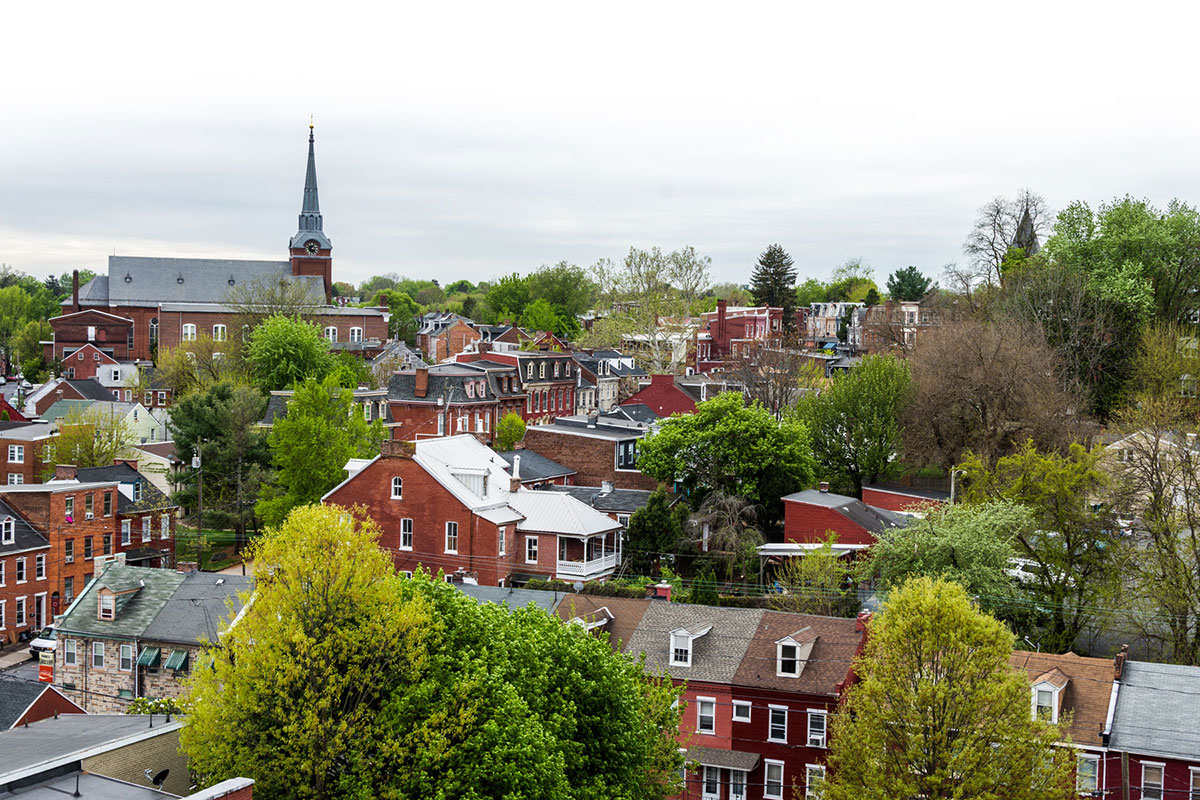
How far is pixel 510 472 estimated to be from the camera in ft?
200

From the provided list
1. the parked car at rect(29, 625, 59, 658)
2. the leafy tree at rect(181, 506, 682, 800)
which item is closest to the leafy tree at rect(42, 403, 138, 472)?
the parked car at rect(29, 625, 59, 658)

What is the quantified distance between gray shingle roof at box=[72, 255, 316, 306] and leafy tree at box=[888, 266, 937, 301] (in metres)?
70.4

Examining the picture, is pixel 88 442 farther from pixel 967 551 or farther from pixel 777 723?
pixel 967 551

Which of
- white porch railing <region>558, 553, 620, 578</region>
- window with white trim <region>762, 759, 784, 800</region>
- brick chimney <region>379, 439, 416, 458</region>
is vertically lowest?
window with white trim <region>762, 759, 784, 800</region>

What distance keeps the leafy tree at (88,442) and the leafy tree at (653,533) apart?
32.3 meters

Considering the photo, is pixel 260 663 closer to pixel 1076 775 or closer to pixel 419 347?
pixel 1076 775

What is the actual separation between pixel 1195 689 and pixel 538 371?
62838mm

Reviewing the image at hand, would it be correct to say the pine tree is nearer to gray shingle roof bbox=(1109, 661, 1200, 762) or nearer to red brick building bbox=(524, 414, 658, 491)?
red brick building bbox=(524, 414, 658, 491)

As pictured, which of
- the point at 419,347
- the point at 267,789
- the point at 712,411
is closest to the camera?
the point at 267,789

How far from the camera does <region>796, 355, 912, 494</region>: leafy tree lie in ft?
204

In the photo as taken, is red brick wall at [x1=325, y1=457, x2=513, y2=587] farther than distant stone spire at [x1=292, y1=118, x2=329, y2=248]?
No

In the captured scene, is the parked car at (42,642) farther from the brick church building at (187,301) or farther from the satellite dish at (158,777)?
the brick church building at (187,301)

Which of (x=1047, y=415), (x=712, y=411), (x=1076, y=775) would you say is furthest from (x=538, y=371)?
(x=1076, y=775)

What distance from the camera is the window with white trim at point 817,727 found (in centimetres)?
3472
